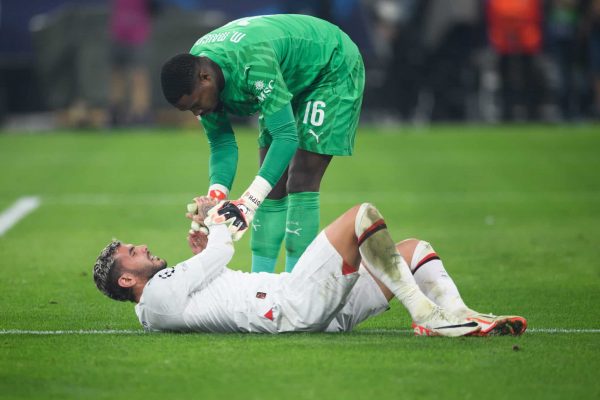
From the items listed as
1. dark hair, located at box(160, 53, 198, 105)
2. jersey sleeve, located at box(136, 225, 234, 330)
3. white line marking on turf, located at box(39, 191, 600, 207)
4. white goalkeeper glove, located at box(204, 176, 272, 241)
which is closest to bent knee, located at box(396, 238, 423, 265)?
white goalkeeper glove, located at box(204, 176, 272, 241)

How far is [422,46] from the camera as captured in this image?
88.6ft

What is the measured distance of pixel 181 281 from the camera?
673cm

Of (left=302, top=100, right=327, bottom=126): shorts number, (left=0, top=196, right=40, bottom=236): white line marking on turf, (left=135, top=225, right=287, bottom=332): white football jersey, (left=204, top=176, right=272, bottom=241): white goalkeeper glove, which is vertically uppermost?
(left=302, top=100, right=327, bottom=126): shorts number

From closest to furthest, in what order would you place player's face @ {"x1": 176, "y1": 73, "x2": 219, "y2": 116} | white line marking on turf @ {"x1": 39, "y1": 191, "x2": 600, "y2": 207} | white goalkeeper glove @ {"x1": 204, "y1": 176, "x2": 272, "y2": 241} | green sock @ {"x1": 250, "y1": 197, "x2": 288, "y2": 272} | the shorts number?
white goalkeeper glove @ {"x1": 204, "y1": 176, "x2": 272, "y2": 241}
player's face @ {"x1": 176, "y1": 73, "x2": 219, "y2": 116}
the shorts number
green sock @ {"x1": 250, "y1": 197, "x2": 288, "y2": 272}
white line marking on turf @ {"x1": 39, "y1": 191, "x2": 600, "y2": 207}

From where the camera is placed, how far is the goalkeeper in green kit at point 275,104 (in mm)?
7023

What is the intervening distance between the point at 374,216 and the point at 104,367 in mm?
1625

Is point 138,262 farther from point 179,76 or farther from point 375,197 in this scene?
point 375,197

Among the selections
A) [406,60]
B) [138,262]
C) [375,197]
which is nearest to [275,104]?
[138,262]

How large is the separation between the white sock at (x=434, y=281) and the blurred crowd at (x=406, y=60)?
18.8 m

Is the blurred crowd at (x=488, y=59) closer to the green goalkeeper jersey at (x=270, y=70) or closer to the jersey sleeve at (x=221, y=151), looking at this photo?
the green goalkeeper jersey at (x=270, y=70)

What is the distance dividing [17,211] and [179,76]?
7568mm

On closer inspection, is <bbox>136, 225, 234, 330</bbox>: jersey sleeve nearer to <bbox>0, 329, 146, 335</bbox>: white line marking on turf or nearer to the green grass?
the green grass

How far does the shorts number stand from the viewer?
7.77 m

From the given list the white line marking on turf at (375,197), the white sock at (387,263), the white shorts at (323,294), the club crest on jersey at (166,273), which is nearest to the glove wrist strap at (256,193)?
the white shorts at (323,294)
